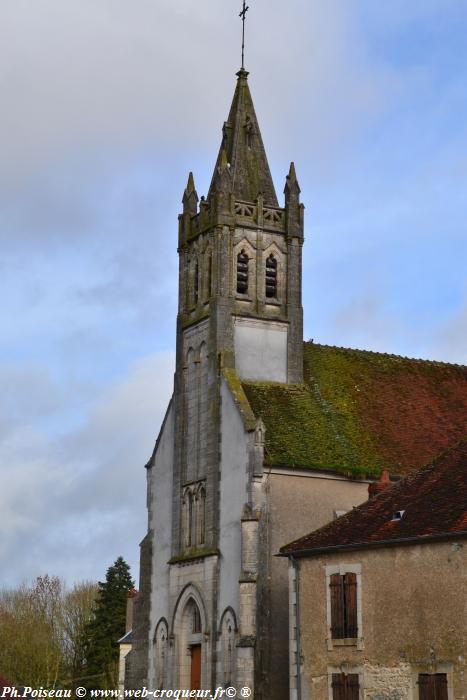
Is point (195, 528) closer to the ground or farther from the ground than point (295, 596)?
farther from the ground

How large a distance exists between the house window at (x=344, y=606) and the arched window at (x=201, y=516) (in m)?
10.0

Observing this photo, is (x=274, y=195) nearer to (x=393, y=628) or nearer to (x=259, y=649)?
(x=259, y=649)

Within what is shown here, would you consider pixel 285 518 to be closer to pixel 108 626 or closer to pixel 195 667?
pixel 195 667

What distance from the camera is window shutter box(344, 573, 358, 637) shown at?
94.6 feet

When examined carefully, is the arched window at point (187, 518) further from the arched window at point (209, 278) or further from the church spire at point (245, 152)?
the church spire at point (245, 152)

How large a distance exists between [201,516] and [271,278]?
8.84 metres

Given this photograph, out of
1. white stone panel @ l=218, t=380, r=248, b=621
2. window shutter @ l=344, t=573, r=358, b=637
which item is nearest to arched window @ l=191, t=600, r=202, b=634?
white stone panel @ l=218, t=380, r=248, b=621

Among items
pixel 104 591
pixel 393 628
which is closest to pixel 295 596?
pixel 393 628

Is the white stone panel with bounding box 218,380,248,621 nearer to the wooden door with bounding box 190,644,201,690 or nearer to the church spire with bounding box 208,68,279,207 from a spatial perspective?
the wooden door with bounding box 190,644,201,690

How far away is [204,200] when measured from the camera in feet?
140

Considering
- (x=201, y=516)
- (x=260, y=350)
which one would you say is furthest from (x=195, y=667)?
(x=260, y=350)

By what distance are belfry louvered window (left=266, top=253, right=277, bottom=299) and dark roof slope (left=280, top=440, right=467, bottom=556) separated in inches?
475

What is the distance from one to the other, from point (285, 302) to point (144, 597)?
11435 millimetres

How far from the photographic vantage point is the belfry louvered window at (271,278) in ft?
138
